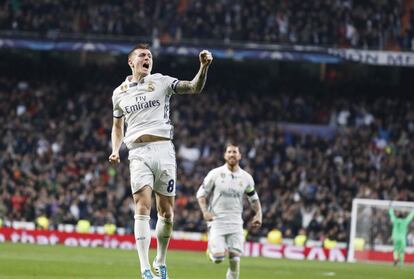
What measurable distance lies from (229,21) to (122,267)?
60.4 ft

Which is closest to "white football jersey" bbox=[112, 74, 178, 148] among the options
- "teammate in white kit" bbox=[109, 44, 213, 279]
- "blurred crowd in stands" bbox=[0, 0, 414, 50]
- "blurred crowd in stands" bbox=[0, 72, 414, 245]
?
"teammate in white kit" bbox=[109, 44, 213, 279]

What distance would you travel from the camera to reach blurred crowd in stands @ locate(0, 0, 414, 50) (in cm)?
3766

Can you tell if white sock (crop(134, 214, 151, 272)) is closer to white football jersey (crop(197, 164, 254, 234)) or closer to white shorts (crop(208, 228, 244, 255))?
white shorts (crop(208, 228, 244, 255))

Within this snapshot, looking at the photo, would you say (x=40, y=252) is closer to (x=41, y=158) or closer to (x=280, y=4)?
(x=41, y=158)

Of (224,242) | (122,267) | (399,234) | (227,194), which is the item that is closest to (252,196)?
(227,194)

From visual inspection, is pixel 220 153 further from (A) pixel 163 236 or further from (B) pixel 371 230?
(A) pixel 163 236

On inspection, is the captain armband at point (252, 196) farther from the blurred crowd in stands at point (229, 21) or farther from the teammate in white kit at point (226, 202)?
the blurred crowd in stands at point (229, 21)

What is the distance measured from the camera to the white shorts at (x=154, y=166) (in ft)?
39.2

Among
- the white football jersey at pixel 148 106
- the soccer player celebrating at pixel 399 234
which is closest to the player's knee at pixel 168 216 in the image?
the white football jersey at pixel 148 106

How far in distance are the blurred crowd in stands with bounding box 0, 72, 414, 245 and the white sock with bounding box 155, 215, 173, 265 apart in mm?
20443

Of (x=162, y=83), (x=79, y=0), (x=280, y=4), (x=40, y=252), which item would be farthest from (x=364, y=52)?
(x=162, y=83)

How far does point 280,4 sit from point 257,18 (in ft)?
4.15

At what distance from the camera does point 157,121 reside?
1216cm

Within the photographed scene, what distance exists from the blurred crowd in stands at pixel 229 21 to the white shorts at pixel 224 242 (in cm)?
2118
